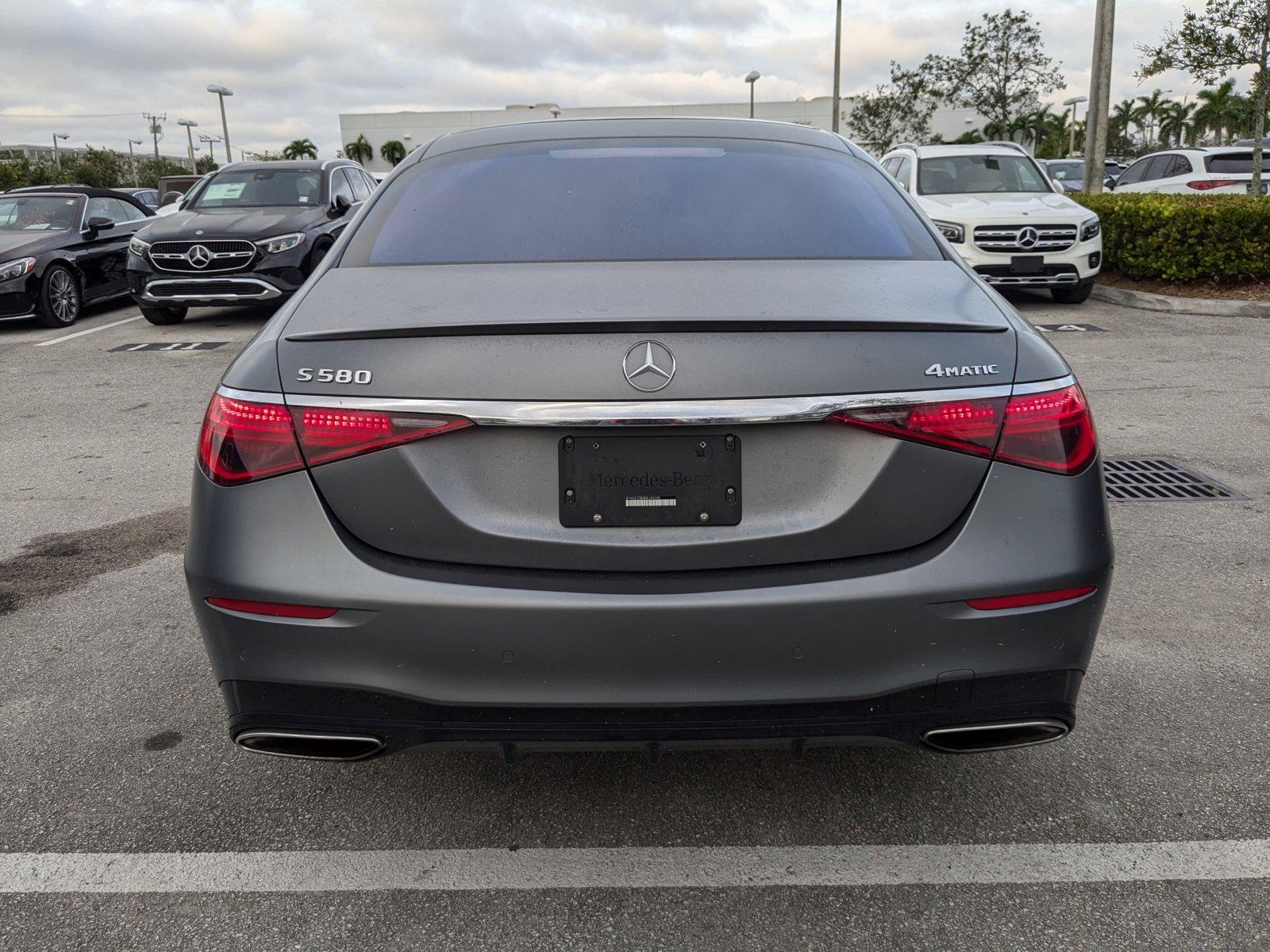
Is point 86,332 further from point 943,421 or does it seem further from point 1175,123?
point 1175,123

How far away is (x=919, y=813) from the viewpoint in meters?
2.65

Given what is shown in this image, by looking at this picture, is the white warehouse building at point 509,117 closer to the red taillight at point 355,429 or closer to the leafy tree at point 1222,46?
the leafy tree at point 1222,46

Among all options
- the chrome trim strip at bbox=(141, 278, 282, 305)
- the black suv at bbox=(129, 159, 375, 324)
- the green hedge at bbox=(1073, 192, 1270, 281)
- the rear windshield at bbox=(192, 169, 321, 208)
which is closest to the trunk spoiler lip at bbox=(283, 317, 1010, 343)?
the black suv at bbox=(129, 159, 375, 324)

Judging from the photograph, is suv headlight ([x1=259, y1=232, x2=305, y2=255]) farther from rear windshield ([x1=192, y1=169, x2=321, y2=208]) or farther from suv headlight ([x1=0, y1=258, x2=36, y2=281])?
suv headlight ([x1=0, y1=258, x2=36, y2=281])

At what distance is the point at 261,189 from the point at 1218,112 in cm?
6442

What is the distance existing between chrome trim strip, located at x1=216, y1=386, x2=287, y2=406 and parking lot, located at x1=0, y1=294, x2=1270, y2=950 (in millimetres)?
1040

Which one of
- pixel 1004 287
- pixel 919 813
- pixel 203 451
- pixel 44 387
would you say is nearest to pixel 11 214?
pixel 44 387

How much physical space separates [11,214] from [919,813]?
44.5ft

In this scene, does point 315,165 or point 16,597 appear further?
point 315,165

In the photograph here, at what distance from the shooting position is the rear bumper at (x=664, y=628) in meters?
2.04

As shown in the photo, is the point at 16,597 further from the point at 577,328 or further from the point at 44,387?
the point at 44,387

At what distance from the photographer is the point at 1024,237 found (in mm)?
11586

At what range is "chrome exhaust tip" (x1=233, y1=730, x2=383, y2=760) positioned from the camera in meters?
2.18

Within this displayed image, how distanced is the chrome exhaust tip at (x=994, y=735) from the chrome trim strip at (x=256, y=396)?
1442mm
